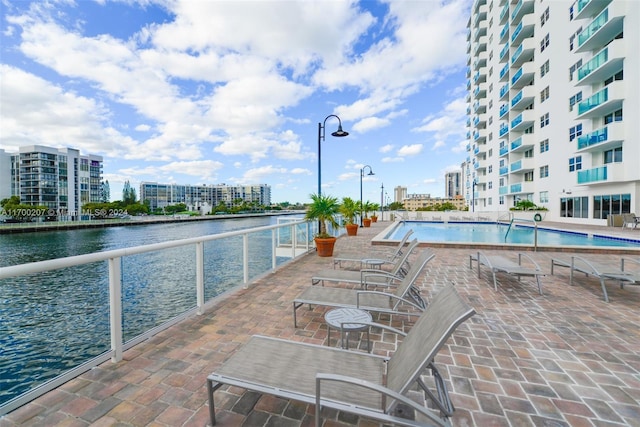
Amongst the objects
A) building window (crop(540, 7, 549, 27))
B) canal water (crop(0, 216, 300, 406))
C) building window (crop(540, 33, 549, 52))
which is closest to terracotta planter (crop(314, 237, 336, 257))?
canal water (crop(0, 216, 300, 406))

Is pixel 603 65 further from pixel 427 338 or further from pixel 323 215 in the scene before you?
pixel 427 338

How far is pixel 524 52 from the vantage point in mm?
29719

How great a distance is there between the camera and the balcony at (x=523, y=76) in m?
29.0

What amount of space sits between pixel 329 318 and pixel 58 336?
3.17 meters

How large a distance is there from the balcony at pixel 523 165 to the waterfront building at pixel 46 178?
105 metres

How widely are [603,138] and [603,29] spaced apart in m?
7.62

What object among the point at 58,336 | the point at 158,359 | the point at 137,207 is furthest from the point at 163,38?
the point at 137,207

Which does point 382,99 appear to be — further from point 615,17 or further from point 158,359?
point 158,359

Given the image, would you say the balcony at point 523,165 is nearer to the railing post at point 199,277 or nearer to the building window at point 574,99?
the building window at point 574,99

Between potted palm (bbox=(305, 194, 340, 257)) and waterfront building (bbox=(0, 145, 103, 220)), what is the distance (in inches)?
3919

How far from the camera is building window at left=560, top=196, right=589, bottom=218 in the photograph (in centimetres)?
2205

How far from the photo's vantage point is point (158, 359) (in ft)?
8.96

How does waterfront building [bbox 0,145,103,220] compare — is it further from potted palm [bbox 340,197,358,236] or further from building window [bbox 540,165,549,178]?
building window [bbox 540,165,549,178]

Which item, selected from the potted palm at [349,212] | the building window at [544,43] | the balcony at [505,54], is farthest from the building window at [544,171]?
the potted palm at [349,212]
